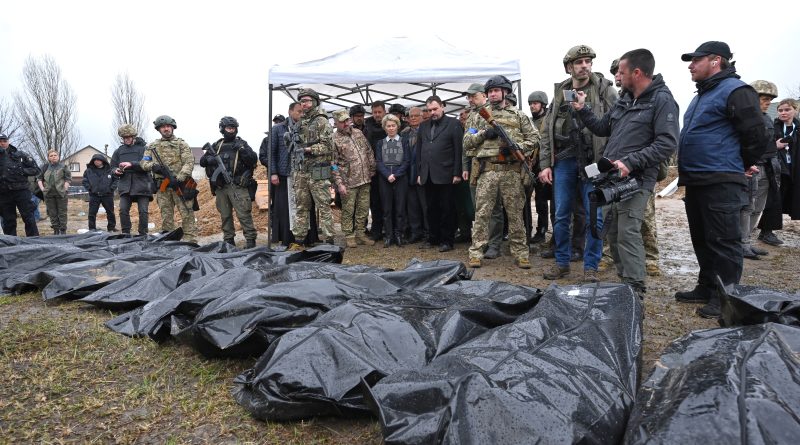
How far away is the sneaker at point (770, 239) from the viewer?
6.40 metres

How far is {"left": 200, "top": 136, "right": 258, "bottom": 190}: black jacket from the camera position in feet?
23.6

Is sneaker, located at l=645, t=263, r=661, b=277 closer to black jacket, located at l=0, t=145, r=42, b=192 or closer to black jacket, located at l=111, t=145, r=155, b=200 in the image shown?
black jacket, located at l=111, t=145, r=155, b=200

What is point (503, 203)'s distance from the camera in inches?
217

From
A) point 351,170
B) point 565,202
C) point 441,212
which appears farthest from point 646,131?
point 351,170

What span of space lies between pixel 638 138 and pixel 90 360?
3796 mm

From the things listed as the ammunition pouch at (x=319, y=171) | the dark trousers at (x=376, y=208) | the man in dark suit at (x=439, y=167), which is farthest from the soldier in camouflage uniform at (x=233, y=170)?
the man in dark suit at (x=439, y=167)

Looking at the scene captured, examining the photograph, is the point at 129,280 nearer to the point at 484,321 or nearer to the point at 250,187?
the point at 484,321

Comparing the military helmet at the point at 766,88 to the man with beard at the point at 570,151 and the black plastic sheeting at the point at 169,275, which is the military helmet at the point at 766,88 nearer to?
the man with beard at the point at 570,151

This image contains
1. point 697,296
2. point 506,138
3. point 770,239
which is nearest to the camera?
point 697,296

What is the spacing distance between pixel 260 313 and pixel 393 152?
15.1ft

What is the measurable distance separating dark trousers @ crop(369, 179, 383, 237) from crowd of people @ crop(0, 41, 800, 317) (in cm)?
2

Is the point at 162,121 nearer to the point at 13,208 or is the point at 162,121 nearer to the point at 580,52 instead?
the point at 13,208

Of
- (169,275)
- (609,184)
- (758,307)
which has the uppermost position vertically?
(609,184)

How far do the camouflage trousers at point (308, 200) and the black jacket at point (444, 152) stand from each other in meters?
1.40
